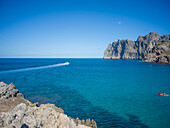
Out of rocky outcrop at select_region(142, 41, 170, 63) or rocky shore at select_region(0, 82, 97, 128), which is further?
rocky outcrop at select_region(142, 41, 170, 63)

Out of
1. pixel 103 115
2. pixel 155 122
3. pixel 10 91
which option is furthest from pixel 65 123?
pixel 155 122

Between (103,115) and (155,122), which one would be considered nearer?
(155,122)

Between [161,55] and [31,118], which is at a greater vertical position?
[161,55]

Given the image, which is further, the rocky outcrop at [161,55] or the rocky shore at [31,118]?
the rocky outcrop at [161,55]

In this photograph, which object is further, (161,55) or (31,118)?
(161,55)

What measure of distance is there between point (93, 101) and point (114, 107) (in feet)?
17.2

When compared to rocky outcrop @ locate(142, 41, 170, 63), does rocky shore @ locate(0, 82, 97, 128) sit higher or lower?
lower

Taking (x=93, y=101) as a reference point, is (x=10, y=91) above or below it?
above

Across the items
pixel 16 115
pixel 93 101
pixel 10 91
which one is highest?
pixel 16 115

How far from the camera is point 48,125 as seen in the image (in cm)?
927

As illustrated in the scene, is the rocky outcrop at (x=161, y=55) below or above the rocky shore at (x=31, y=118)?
above

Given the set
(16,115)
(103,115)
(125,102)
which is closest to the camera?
(16,115)

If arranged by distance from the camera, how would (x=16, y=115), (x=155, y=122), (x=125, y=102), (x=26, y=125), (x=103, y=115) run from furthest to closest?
(x=125, y=102), (x=103, y=115), (x=155, y=122), (x=16, y=115), (x=26, y=125)

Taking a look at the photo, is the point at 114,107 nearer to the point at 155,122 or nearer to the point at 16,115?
the point at 155,122
